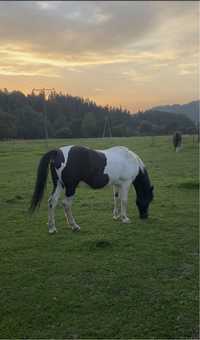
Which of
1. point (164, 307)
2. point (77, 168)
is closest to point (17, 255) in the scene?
point (77, 168)

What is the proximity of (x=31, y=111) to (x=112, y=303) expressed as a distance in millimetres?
47675

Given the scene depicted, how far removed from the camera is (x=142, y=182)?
7.81 m

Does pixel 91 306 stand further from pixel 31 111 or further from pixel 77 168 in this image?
pixel 31 111

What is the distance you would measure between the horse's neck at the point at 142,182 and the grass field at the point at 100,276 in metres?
0.59

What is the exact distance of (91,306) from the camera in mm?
3791

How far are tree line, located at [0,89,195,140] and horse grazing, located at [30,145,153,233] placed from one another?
24707mm

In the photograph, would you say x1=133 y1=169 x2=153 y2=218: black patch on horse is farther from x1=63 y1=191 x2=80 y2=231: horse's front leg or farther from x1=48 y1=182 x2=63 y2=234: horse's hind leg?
x1=48 y1=182 x2=63 y2=234: horse's hind leg

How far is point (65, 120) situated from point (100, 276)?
57.0 m

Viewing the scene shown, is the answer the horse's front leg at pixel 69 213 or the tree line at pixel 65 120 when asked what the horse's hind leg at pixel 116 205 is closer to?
the horse's front leg at pixel 69 213

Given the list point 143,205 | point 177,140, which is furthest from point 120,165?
point 177,140

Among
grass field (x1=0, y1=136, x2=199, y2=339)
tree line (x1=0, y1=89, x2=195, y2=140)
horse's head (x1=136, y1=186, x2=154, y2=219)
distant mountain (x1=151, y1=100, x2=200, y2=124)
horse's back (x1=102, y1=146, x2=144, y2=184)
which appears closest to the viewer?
grass field (x1=0, y1=136, x2=199, y2=339)

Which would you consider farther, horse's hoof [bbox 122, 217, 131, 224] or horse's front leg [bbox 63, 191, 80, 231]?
horse's hoof [bbox 122, 217, 131, 224]

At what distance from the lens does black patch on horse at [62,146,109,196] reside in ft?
21.8

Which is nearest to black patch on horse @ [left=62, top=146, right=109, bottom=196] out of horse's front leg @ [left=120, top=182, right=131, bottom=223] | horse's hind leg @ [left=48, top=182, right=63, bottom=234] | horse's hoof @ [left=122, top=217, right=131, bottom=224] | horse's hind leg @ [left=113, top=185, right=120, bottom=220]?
horse's hind leg @ [left=48, top=182, right=63, bottom=234]
